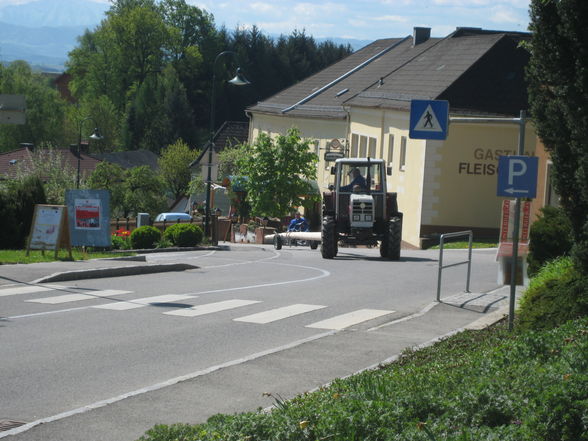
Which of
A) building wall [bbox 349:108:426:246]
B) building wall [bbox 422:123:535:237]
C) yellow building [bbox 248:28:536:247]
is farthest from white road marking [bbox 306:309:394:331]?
building wall [bbox 422:123:535:237]

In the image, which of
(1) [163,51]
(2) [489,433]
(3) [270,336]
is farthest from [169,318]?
(1) [163,51]

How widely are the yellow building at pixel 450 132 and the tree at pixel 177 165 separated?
35895mm

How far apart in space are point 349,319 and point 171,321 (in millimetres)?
2731

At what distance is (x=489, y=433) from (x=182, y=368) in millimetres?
5544

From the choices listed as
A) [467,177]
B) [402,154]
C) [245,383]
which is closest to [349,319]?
[245,383]

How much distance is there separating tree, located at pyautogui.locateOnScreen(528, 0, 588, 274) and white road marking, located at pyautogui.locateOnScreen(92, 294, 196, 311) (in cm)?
692

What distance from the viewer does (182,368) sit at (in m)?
10.9

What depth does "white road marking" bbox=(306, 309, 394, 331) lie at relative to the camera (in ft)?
47.4

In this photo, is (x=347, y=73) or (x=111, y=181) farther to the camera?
(x=111, y=181)

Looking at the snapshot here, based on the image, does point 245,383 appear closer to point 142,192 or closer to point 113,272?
point 113,272

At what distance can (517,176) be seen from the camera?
1296cm

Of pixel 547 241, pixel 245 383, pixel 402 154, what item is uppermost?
pixel 402 154

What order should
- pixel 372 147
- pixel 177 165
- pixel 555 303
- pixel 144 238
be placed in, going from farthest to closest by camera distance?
pixel 177 165
pixel 372 147
pixel 144 238
pixel 555 303

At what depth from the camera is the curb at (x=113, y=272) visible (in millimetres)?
18938
